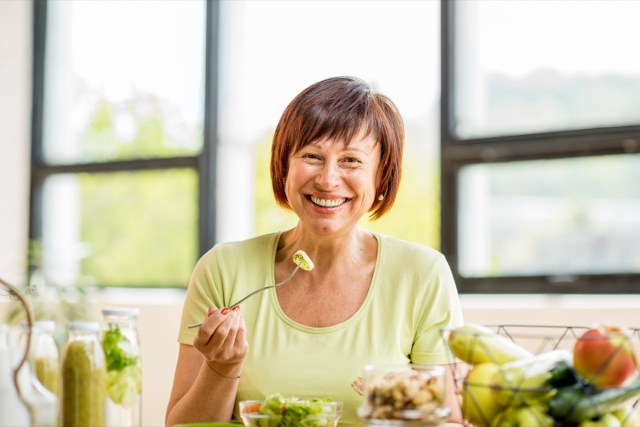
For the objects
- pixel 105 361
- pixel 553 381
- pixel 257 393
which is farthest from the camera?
pixel 257 393

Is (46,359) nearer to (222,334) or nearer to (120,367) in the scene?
(120,367)

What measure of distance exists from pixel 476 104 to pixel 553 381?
2147 millimetres

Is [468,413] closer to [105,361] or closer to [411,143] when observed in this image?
[105,361]

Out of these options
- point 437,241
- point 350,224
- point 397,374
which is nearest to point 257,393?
point 350,224

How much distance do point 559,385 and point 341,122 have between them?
88 cm

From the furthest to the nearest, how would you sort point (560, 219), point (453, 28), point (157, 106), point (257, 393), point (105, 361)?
point (157, 106), point (453, 28), point (560, 219), point (257, 393), point (105, 361)

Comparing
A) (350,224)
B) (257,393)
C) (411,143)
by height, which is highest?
(411,143)

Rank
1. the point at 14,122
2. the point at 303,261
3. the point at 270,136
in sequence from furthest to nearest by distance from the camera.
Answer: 1. the point at 14,122
2. the point at 270,136
3. the point at 303,261

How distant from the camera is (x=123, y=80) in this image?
386 centimetres

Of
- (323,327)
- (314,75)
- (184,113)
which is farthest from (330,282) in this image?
(184,113)

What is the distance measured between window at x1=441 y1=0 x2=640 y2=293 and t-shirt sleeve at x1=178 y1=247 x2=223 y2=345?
1.32 meters

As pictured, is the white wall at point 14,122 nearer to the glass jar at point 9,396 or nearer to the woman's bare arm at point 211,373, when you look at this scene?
the woman's bare arm at point 211,373

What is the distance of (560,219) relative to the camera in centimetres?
293

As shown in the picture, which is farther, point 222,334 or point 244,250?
point 244,250
